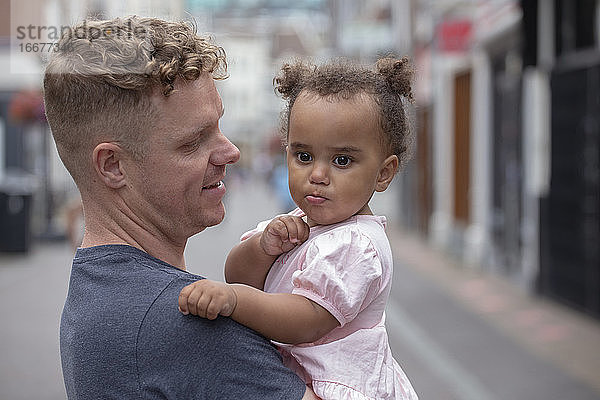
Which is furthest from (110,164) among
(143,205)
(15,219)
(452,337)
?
(15,219)

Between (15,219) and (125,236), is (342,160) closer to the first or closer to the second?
(125,236)

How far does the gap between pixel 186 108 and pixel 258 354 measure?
A: 48 cm

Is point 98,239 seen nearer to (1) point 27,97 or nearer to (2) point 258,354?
(2) point 258,354

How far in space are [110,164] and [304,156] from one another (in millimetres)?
436

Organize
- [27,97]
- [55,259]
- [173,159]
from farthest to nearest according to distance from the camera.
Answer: [27,97] → [55,259] → [173,159]

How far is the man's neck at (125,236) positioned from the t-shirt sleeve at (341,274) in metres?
0.28

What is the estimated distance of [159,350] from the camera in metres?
1.59

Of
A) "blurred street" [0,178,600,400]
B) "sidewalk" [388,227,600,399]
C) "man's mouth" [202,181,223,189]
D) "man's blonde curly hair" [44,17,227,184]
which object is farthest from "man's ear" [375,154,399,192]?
"sidewalk" [388,227,600,399]

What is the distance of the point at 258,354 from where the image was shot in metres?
1.67

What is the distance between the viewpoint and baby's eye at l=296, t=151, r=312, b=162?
197cm

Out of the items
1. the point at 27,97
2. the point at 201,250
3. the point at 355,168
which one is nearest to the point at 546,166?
the point at 201,250

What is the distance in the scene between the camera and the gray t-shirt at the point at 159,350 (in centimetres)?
160


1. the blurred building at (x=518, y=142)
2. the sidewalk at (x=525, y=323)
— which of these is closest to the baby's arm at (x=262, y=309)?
the sidewalk at (x=525, y=323)

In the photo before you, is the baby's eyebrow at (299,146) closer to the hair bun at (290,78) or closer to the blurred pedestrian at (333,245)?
the blurred pedestrian at (333,245)
